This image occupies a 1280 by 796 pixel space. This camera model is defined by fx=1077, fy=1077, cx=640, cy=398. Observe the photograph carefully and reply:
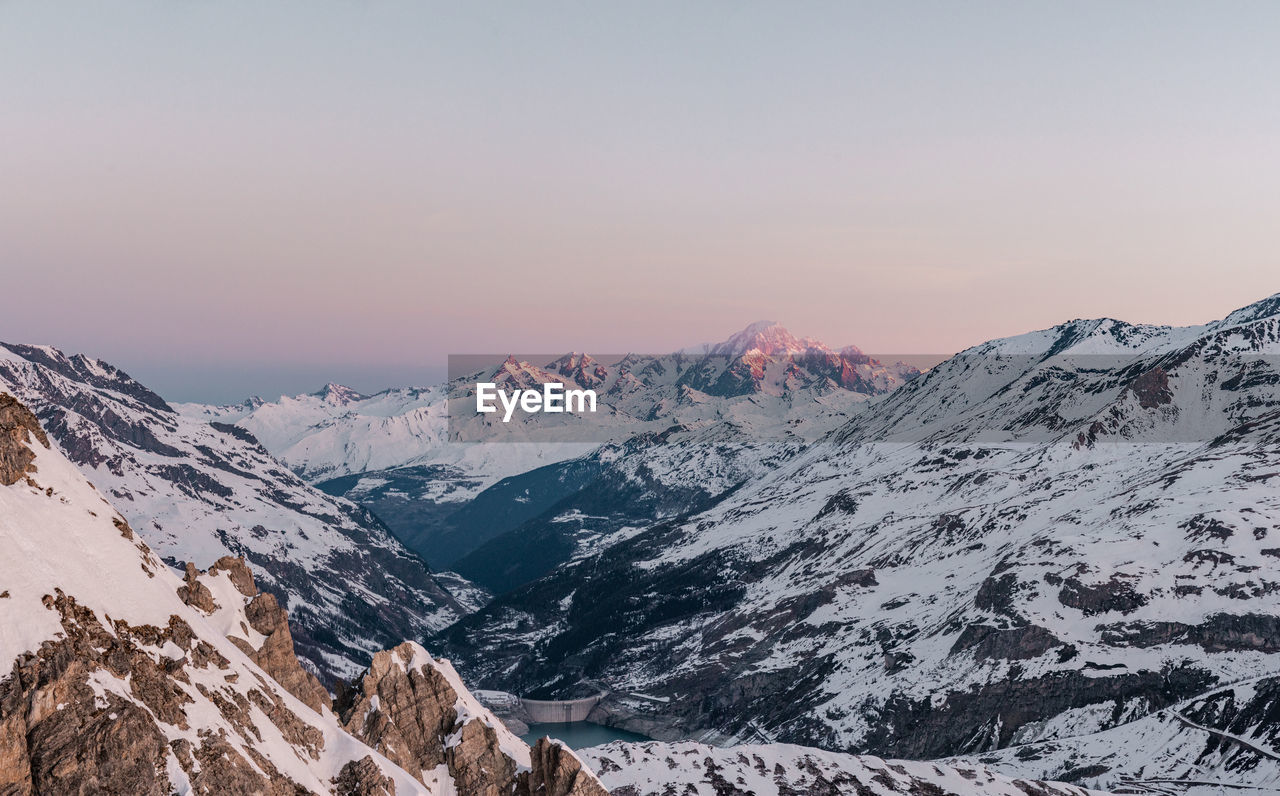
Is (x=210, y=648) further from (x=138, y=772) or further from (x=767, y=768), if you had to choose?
(x=767, y=768)

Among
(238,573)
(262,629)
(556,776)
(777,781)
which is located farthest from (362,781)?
(777,781)

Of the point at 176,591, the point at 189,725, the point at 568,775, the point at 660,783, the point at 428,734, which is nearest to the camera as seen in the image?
the point at 189,725

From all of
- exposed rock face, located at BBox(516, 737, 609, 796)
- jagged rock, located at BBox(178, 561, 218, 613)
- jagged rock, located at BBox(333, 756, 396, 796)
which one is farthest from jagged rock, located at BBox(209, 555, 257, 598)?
exposed rock face, located at BBox(516, 737, 609, 796)

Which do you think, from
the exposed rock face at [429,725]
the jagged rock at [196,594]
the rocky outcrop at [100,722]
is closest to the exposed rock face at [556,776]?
the exposed rock face at [429,725]

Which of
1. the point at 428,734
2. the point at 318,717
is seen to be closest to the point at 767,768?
the point at 428,734

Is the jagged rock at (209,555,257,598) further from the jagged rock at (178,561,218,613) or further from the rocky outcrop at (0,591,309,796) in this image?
the rocky outcrop at (0,591,309,796)

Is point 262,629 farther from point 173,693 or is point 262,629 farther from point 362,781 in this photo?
point 173,693
